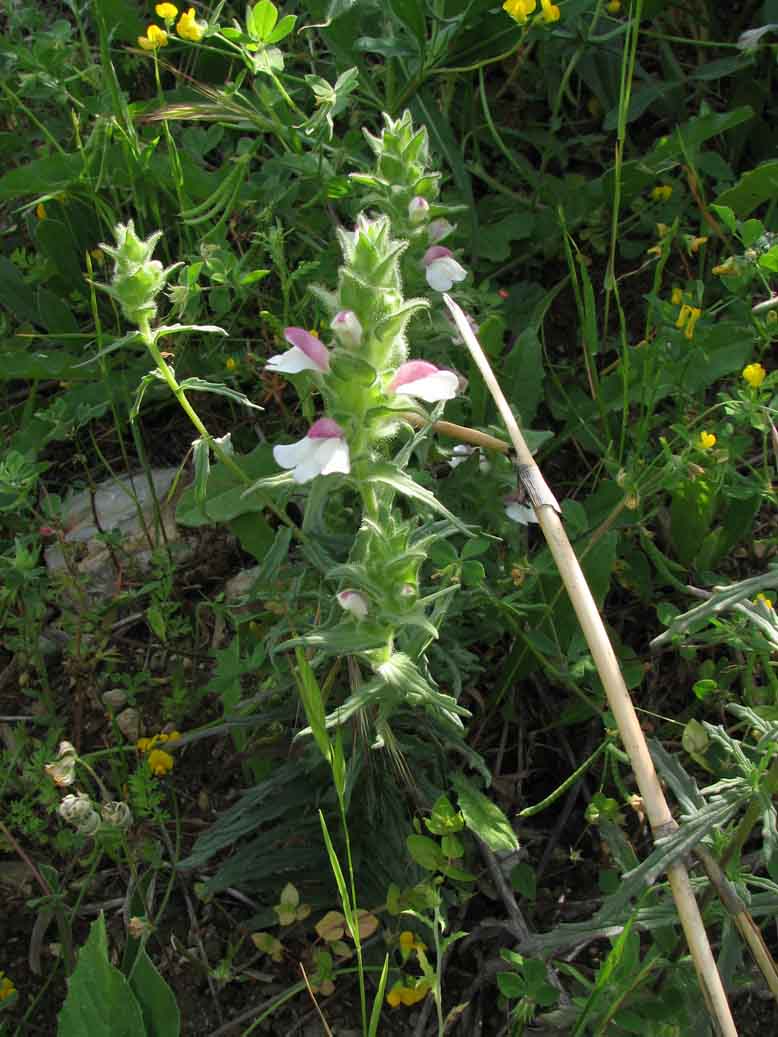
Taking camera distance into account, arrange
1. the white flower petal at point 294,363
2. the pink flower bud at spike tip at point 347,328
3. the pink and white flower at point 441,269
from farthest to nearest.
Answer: the pink and white flower at point 441,269, the white flower petal at point 294,363, the pink flower bud at spike tip at point 347,328

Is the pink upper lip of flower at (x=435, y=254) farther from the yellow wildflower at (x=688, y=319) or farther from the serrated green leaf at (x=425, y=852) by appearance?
the serrated green leaf at (x=425, y=852)

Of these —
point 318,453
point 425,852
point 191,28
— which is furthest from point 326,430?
point 191,28

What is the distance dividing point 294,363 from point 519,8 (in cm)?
131

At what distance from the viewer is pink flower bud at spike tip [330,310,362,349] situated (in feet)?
5.29

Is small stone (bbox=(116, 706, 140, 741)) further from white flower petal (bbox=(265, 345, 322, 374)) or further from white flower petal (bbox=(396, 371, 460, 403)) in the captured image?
white flower petal (bbox=(396, 371, 460, 403))

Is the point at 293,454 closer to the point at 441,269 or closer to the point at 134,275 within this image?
the point at 134,275

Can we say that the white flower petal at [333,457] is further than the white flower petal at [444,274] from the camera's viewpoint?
No

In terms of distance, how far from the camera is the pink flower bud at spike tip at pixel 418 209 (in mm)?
2145

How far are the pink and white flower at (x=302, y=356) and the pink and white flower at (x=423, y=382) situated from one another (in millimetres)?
117

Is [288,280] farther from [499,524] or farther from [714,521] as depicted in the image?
[714,521]

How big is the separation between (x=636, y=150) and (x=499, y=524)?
57.0 inches

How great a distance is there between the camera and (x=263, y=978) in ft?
7.00

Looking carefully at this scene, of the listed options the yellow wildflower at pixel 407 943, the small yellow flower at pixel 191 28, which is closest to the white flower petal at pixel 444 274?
the small yellow flower at pixel 191 28

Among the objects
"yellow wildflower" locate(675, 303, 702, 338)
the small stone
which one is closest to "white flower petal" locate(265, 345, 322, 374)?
"yellow wildflower" locate(675, 303, 702, 338)
